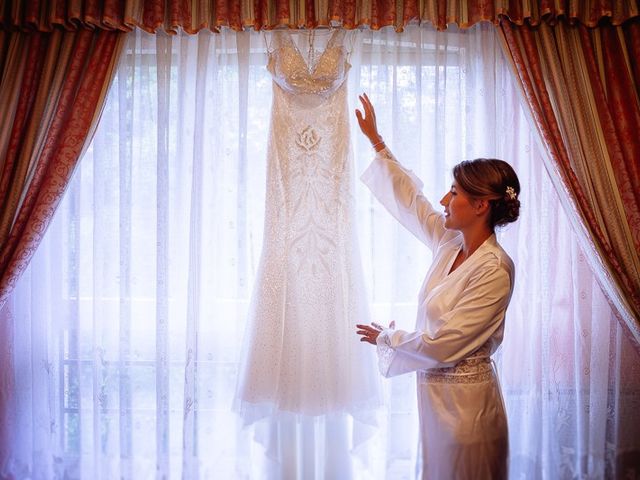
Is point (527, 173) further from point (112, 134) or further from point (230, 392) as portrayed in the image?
point (112, 134)

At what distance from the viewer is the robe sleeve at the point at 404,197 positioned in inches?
80.4

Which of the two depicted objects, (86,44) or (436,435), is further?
(86,44)

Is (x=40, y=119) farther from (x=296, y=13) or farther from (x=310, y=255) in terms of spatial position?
(x=310, y=255)

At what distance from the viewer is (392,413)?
7.58ft

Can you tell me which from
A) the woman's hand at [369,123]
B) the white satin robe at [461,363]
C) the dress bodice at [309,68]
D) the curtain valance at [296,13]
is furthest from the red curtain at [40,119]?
the white satin robe at [461,363]

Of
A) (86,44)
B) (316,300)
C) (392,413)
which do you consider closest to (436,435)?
(392,413)

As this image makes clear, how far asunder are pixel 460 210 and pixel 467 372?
51 centimetres

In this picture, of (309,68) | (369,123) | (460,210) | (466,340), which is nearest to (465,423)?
(466,340)

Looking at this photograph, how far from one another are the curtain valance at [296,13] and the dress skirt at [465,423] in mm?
1317

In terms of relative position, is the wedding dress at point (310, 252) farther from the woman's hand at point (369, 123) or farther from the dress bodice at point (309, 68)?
the woman's hand at point (369, 123)

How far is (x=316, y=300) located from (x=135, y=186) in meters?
0.88

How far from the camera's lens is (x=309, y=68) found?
2.21 metres

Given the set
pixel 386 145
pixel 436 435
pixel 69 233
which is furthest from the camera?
pixel 69 233

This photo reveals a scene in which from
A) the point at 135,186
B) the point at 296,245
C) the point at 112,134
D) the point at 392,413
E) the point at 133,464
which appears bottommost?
the point at 133,464
